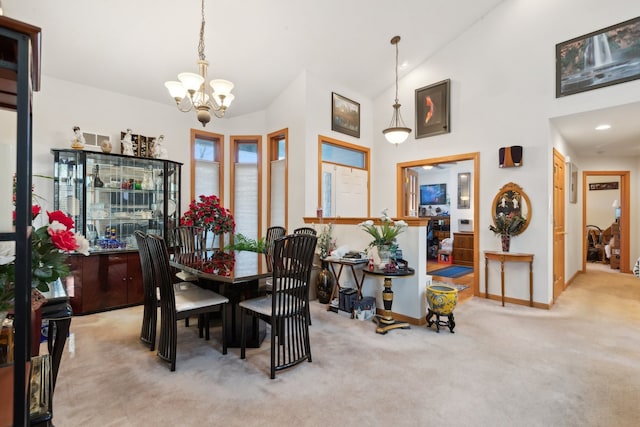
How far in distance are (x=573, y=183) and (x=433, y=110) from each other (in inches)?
126

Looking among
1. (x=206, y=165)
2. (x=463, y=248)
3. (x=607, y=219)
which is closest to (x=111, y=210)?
(x=206, y=165)

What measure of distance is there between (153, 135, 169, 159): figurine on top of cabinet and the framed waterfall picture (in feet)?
17.7

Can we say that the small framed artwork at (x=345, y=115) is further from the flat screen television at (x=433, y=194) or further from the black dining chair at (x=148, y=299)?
the flat screen television at (x=433, y=194)

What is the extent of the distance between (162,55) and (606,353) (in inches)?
220

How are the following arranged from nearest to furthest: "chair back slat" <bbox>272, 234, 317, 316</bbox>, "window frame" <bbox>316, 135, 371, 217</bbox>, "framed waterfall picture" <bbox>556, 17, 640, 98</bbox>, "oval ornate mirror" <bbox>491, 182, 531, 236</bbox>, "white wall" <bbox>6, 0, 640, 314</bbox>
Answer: "chair back slat" <bbox>272, 234, 317, 316</bbox> < "framed waterfall picture" <bbox>556, 17, 640, 98</bbox> < "white wall" <bbox>6, 0, 640, 314</bbox> < "oval ornate mirror" <bbox>491, 182, 531, 236</bbox> < "window frame" <bbox>316, 135, 371, 217</bbox>

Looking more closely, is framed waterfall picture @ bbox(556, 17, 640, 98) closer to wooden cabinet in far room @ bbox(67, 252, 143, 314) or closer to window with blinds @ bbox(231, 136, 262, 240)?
window with blinds @ bbox(231, 136, 262, 240)

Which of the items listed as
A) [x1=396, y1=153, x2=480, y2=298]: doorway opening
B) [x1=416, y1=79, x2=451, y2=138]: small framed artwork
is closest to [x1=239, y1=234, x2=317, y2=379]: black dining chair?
[x1=396, y1=153, x2=480, y2=298]: doorway opening

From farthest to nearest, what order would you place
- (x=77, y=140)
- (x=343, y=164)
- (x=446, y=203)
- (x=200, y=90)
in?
(x=446, y=203) → (x=343, y=164) → (x=77, y=140) → (x=200, y=90)

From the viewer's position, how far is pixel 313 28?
4.09 metres

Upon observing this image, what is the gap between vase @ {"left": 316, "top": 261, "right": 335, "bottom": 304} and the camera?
4352 millimetres

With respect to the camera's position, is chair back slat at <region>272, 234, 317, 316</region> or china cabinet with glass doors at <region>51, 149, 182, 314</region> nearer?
chair back slat at <region>272, 234, 317, 316</region>

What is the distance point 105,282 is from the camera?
154 inches

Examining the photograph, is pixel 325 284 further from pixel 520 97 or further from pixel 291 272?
pixel 520 97

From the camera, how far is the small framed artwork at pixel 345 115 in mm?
5363
